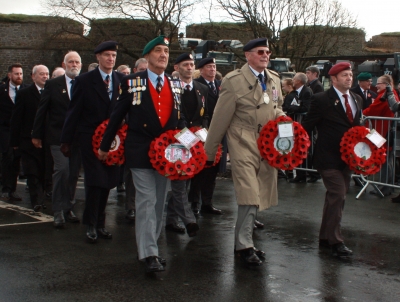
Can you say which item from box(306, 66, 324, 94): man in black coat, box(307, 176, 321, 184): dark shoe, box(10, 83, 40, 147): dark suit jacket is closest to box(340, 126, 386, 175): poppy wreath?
box(10, 83, 40, 147): dark suit jacket

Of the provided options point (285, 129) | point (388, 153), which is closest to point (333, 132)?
point (285, 129)

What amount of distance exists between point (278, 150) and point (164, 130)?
43.4 inches

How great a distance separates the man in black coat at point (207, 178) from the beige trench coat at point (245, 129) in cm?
249

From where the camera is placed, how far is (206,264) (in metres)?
6.41

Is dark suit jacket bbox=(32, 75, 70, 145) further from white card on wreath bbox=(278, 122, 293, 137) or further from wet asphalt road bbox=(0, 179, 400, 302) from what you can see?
white card on wreath bbox=(278, 122, 293, 137)

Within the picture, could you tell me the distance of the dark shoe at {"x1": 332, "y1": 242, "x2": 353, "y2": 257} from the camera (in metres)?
6.77

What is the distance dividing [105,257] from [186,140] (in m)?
1.52

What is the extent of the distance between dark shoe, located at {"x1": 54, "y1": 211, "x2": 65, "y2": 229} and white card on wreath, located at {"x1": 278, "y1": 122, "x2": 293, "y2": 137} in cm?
317

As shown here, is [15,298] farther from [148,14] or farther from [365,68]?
[148,14]

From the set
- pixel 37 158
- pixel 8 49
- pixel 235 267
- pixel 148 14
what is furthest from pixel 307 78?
pixel 8 49

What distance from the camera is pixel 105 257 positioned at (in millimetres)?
6621

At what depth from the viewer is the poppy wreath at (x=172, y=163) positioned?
5.90 metres

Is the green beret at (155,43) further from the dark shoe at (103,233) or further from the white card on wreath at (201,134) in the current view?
the dark shoe at (103,233)

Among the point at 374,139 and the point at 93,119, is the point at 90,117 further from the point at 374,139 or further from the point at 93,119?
the point at 374,139
